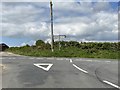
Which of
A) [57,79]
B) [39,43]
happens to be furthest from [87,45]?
[57,79]

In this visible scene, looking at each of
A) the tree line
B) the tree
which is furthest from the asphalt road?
the tree

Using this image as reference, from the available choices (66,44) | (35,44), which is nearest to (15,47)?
(35,44)

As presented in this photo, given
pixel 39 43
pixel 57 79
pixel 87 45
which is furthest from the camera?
pixel 39 43

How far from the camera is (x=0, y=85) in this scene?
1356 centimetres

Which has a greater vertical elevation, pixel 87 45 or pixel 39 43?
pixel 39 43

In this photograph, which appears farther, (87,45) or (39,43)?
(39,43)

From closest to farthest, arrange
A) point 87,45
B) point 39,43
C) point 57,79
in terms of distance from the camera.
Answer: point 57,79, point 87,45, point 39,43

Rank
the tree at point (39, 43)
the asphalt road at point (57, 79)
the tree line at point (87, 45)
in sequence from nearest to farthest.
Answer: the asphalt road at point (57, 79) → the tree line at point (87, 45) → the tree at point (39, 43)

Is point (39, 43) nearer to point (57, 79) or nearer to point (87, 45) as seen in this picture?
point (87, 45)

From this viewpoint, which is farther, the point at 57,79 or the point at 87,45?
the point at 87,45

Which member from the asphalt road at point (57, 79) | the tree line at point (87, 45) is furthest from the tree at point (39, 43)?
the asphalt road at point (57, 79)

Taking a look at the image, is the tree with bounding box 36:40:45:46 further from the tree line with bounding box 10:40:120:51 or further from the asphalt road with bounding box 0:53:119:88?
the asphalt road with bounding box 0:53:119:88

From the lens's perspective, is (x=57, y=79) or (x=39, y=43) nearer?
(x=57, y=79)

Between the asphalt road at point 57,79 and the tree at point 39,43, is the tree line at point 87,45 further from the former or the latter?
the asphalt road at point 57,79
